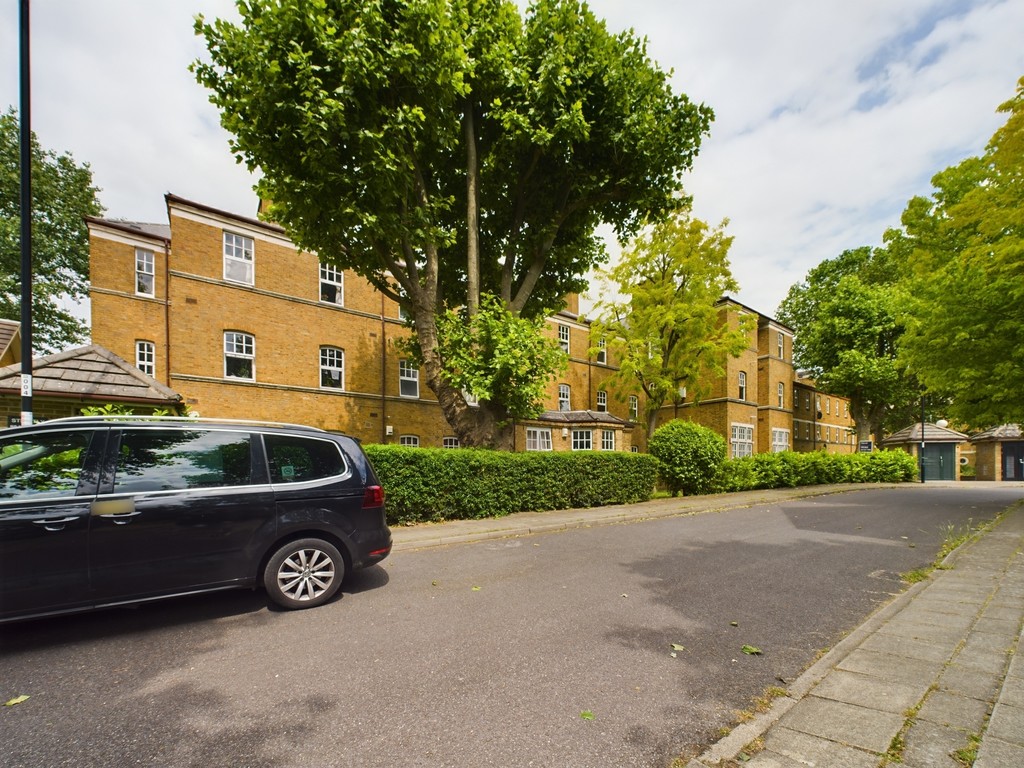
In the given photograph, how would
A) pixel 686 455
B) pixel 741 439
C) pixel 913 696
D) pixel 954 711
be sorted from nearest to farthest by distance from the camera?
pixel 954 711
pixel 913 696
pixel 686 455
pixel 741 439

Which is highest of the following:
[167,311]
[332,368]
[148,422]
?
[167,311]

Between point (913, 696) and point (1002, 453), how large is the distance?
4306 centimetres

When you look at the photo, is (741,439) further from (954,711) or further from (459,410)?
(954,711)

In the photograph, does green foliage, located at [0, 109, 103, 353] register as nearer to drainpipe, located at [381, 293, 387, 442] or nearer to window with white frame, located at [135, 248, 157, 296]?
window with white frame, located at [135, 248, 157, 296]

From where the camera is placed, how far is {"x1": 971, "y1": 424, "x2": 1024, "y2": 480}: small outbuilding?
32.0m

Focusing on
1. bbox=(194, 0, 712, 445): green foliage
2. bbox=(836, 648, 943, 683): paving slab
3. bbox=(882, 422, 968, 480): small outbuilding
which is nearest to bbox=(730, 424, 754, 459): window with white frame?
bbox=(882, 422, 968, 480): small outbuilding

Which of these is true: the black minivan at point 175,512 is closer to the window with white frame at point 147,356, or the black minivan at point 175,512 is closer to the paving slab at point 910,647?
the paving slab at point 910,647

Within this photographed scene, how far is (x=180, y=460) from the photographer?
462 cm

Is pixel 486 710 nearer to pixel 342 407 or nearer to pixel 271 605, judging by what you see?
pixel 271 605

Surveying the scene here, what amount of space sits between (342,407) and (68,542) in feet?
52.9

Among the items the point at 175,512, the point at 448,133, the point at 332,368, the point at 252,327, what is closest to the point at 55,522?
the point at 175,512

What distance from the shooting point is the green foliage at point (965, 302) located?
10664mm

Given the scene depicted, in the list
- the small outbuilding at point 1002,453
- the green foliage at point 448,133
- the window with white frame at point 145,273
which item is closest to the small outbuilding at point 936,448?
the small outbuilding at point 1002,453

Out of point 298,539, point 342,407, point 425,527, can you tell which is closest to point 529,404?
point 425,527
